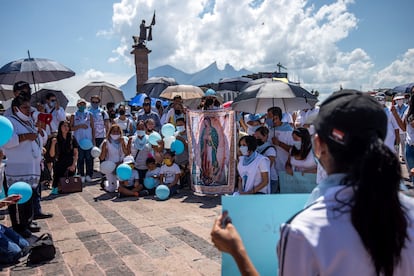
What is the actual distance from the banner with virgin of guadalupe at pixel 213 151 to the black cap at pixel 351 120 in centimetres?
569

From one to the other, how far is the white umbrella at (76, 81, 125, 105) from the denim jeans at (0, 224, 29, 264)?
6889 mm

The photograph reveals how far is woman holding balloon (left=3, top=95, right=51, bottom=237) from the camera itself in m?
4.64

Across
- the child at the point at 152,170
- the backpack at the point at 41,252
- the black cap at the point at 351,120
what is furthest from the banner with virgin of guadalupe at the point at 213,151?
the black cap at the point at 351,120

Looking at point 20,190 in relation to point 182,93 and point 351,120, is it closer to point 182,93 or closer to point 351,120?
point 351,120

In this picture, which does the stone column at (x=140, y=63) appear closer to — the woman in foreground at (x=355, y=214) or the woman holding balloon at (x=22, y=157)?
the woman holding balloon at (x=22, y=157)

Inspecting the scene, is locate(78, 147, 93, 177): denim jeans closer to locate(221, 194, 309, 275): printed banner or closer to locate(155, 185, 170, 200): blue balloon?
locate(155, 185, 170, 200): blue balloon

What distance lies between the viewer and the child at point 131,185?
7.19m

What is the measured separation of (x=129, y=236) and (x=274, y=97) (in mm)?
2927

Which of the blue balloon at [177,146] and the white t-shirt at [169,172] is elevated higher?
the blue balloon at [177,146]

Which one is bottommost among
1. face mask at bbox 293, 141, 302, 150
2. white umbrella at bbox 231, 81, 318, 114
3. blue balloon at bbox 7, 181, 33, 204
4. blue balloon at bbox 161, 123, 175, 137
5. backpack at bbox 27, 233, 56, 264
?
backpack at bbox 27, 233, 56, 264

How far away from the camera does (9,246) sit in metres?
3.99

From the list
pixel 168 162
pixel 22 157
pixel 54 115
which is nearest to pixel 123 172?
pixel 168 162

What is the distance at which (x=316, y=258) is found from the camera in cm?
101

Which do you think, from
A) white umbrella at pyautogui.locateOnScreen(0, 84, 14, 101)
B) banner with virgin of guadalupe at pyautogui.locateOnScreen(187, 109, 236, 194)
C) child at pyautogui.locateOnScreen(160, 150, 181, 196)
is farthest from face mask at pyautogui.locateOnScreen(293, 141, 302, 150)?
white umbrella at pyautogui.locateOnScreen(0, 84, 14, 101)
